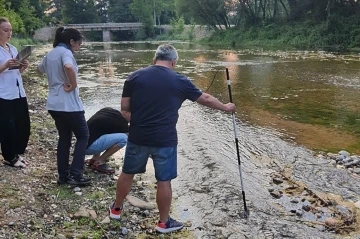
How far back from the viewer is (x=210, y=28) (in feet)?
241

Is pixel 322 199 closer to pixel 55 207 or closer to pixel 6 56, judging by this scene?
pixel 55 207

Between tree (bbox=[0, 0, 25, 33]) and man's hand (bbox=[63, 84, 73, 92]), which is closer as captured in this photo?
man's hand (bbox=[63, 84, 73, 92])

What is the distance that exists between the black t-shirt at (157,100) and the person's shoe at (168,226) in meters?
1.00

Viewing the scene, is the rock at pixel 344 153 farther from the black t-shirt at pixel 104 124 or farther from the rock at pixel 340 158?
the black t-shirt at pixel 104 124

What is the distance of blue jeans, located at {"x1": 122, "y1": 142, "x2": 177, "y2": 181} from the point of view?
4.53 m

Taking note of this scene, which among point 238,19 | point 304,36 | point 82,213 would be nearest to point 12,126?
point 82,213

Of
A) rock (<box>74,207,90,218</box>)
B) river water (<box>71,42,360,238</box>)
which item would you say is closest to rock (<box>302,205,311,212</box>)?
river water (<box>71,42,360,238</box>)

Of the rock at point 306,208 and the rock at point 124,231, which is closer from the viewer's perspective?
the rock at point 124,231

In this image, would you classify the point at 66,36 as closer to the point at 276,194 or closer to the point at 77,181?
the point at 77,181

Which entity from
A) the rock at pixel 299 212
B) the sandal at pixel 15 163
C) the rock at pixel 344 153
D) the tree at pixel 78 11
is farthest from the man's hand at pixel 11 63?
the tree at pixel 78 11

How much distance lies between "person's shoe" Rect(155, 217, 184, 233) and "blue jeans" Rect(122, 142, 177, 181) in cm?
60

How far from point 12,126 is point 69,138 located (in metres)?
0.89

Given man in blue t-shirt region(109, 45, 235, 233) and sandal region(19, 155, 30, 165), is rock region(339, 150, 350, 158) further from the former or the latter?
sandal region(19, 155, 30, 165)

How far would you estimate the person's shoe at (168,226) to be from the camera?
485 centimetres
